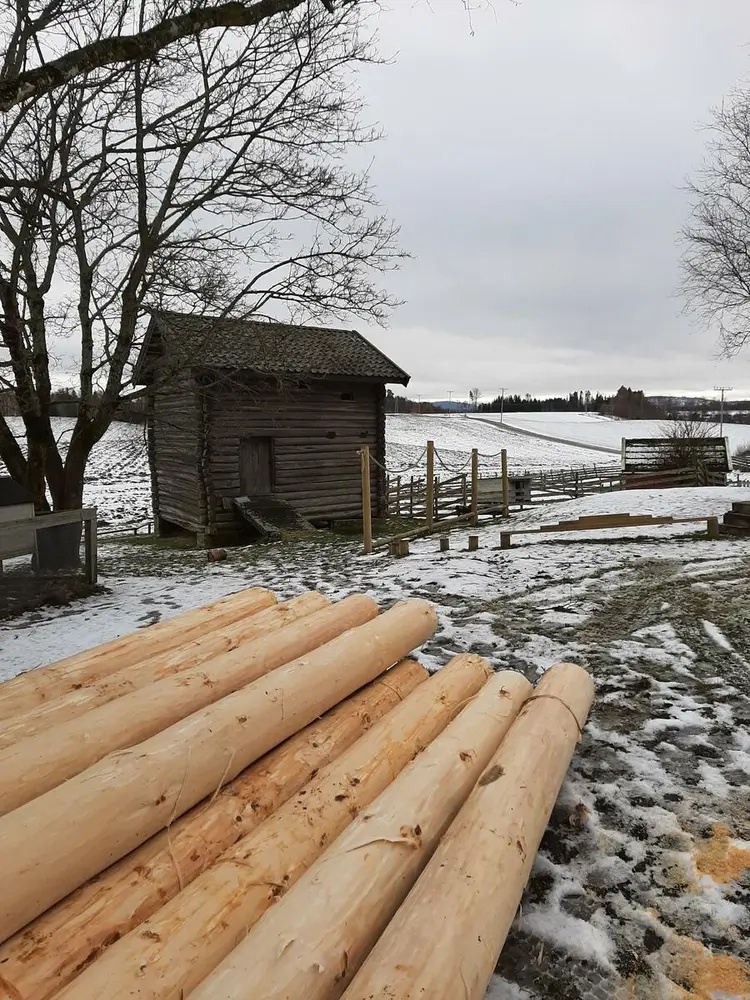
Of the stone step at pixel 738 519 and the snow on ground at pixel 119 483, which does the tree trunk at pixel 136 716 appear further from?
the snow on ground at pixel 119 483

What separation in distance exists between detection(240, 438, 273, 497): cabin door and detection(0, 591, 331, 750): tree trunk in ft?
37.4

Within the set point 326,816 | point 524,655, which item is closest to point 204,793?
point 326,816

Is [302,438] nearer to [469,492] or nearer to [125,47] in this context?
[469,492]

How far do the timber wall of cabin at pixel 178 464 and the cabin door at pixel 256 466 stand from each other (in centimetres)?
122

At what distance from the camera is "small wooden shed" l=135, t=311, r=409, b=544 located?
47.7 ft

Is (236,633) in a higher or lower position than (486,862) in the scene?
higher

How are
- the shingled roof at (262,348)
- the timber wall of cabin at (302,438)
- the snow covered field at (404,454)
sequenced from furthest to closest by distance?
the snow covered field at (404,454)
the timber wall of cabin at (302,438)
the shingled roof at (262,348)

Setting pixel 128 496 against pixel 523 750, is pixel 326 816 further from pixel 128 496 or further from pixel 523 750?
pixel 128 496

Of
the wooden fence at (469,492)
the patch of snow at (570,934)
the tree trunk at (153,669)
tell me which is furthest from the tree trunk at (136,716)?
the wooden fence at (469,492)

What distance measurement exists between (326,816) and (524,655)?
295 centimetres

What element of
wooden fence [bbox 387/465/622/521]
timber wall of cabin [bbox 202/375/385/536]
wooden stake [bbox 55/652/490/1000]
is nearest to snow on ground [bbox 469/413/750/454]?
wooden fence [bbox 387/465/622/521]

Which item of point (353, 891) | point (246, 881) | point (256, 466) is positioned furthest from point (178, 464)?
point (353, 891)

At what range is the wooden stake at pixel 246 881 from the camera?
145cm

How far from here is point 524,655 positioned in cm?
470
